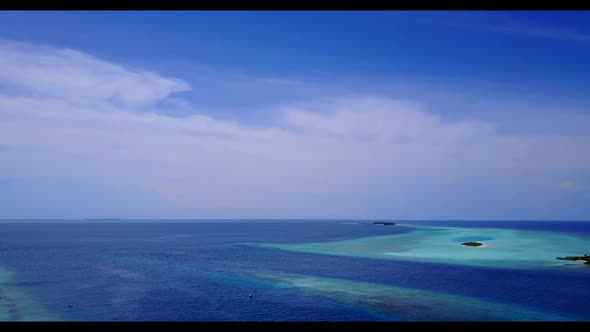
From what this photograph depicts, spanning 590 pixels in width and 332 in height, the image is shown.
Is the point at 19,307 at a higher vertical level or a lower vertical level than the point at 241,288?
lower

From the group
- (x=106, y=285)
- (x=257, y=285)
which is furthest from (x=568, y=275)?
(x=106, y=285)

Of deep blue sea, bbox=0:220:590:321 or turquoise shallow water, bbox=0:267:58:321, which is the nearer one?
turquoise shallow water, bbox=0:267:58:321

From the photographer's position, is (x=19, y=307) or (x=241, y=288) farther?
(x=241, y=288)

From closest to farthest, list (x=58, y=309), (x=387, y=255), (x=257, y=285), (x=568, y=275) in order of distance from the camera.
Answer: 1. (x=58, y=309)
2. (x=257, y=285)
3. (x=568, y=275)
4. (x=387, y=255)

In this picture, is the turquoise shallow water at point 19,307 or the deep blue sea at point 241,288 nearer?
the turquoise shallow water at point 19,307
